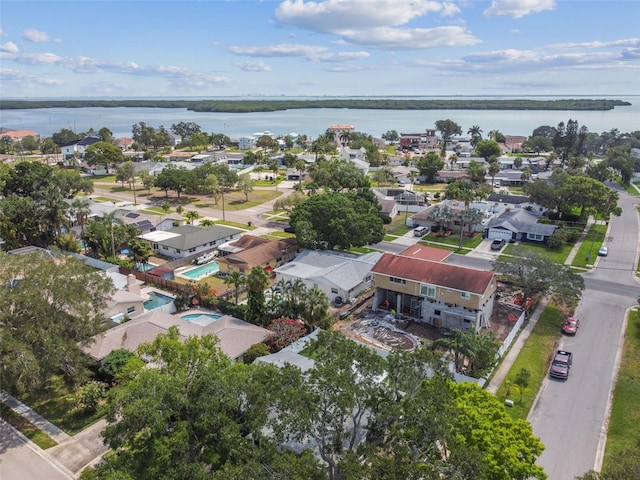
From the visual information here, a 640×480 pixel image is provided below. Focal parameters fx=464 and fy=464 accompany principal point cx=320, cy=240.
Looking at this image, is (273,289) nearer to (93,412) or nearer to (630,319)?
(93,412)

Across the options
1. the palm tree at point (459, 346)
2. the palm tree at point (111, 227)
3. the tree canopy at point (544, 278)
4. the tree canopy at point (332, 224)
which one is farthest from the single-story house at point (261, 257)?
the palm tree at point (459, 346)

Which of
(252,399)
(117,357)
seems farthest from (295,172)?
(252,399)

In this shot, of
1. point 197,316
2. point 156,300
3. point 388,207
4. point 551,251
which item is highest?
point 388,207

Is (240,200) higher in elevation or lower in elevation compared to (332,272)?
lower

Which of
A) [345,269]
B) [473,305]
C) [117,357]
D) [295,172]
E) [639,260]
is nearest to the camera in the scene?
[117,357]

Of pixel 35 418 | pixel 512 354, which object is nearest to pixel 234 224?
pixel 35 418

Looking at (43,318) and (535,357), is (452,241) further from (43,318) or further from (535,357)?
(43,318)
